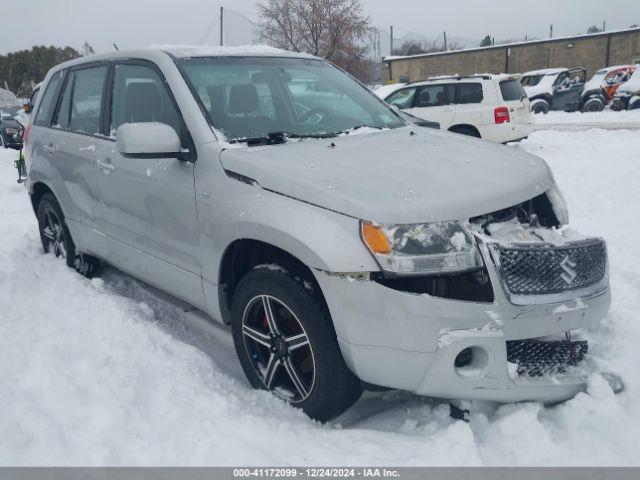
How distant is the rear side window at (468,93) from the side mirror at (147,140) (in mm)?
10364

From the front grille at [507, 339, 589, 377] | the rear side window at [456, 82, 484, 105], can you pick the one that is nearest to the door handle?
the front grille at [507, 339, 589, 377]

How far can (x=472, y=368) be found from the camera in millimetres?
2461

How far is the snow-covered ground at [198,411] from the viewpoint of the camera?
2402 mm

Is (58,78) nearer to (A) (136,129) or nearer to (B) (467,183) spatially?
(A) (136,129)

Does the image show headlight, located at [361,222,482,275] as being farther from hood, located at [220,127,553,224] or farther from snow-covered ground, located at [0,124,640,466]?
snow-covered ground, located at [0,124,640,466]

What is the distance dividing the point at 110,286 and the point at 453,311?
312 centimetres

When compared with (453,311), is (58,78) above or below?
above

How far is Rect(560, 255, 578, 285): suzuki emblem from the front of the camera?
8.34ft

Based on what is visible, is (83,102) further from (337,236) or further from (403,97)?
(403,97)

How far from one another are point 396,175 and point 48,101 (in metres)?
3.65

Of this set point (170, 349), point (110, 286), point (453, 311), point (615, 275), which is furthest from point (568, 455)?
point (110, 286)

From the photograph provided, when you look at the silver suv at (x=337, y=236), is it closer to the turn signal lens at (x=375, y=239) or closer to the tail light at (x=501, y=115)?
the turn signal lens at (x=375, y=239)

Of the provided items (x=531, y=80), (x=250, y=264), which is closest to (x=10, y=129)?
(x=250, y=264)

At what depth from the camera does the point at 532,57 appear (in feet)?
115
